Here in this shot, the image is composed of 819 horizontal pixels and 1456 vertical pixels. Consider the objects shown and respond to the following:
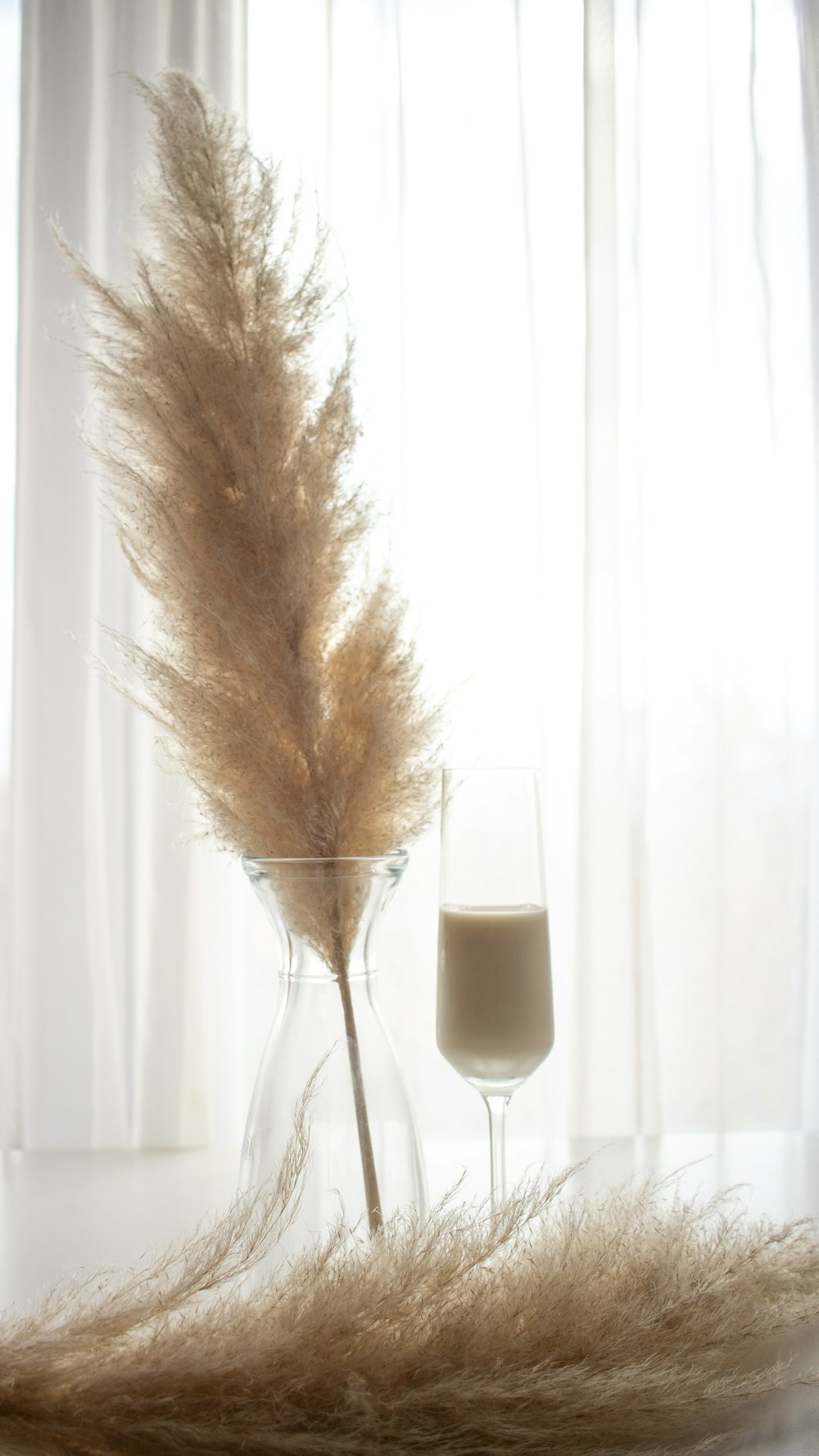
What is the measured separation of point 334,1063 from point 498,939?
17cm

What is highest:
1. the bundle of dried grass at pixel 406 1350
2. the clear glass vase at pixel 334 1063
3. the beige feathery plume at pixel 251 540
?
the beige feathery plume at pixel 251 540

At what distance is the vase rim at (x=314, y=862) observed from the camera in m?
0.69

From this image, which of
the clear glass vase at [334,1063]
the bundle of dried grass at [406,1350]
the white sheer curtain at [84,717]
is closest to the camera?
the bundle of dried grass at [406,1350]

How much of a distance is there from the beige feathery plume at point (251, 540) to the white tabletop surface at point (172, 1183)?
36cm

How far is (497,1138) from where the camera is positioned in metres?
0.82

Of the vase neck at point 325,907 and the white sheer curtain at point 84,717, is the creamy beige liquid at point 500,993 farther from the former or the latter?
the white sheer curtain at point 84,717

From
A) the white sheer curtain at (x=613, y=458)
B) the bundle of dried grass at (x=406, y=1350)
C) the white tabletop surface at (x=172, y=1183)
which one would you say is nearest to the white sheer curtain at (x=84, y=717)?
the white sheer curtain at (x=613, y=458)

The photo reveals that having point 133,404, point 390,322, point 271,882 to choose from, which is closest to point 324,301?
point 133,404

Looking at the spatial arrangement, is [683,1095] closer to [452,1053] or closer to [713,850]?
[713,850]

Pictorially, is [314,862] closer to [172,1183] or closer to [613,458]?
[172,1183]

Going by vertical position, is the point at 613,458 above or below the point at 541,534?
above

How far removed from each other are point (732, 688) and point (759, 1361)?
1.70m

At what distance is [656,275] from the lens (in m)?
2.19

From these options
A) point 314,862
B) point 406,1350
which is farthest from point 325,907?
point 406,1350
